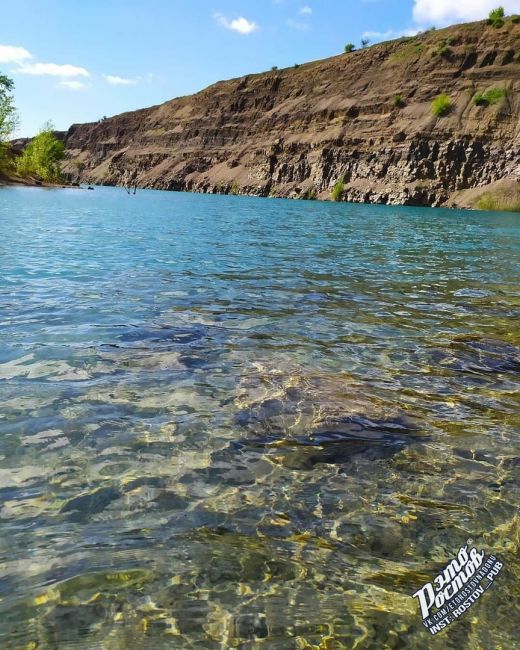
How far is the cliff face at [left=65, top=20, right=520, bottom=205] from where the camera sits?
320ft

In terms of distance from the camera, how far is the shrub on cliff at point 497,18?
113 m

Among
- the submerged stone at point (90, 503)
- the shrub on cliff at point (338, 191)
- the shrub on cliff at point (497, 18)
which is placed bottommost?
the submerged stone at point (90, 503)

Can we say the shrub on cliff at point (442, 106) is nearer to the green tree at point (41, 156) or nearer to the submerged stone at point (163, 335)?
the green tree at point (41, 156)

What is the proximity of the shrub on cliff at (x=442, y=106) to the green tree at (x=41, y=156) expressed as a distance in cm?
6937

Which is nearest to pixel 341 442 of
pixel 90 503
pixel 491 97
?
pixel 90 503

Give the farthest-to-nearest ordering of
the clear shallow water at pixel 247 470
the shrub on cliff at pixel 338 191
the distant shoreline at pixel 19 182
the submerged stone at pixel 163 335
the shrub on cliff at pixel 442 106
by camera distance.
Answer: the shrub on cliff at pixel 338 191
the shrub on cliff at pixel 442 106
the distant shoreline at pixel 19 182
the submerged stone at pixel 163 335
the clear shallow water at pixel 247 470

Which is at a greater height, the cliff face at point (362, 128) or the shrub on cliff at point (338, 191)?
the cliff face at point (362, 128)

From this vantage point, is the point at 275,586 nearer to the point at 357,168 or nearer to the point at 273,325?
Result: the point at 273,325

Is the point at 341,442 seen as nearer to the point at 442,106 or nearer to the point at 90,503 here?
the point at 90,503

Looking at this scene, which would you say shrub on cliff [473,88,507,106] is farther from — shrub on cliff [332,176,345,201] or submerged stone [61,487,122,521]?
submerged stone [61,487,122,521]

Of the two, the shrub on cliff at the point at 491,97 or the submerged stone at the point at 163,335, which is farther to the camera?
the shrub on cliff at the point at 491,97

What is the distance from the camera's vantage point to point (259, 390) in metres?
6.96

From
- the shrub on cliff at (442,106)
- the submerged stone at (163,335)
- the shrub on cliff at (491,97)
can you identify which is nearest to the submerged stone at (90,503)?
the submerged stone at (163,335)

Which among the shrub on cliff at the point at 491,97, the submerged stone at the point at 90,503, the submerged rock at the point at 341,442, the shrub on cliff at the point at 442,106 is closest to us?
the submerged stone at the point at 90,503
